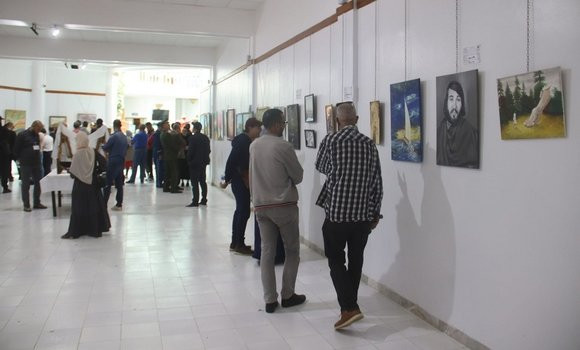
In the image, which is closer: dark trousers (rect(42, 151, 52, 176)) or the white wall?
the white wall

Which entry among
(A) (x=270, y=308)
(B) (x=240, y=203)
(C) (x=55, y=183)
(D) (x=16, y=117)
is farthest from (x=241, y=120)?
(D) (x=16, y=117)

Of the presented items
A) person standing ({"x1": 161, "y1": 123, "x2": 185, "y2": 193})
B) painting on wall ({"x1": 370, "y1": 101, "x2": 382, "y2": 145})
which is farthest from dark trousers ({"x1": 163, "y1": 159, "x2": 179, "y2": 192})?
painting on wall ({"x1": 370, "y1": 101, "x2": 382, "y2": 145})

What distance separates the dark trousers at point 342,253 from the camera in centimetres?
345

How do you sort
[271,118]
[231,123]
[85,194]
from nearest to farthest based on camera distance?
[271,118], [85,194], [231,123]

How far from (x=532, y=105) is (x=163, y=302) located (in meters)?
3.10

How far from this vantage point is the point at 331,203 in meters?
3.44

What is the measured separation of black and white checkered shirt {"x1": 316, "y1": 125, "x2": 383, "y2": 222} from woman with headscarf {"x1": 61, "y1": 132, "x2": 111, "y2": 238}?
400 centimetres

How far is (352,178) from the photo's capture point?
3359mm

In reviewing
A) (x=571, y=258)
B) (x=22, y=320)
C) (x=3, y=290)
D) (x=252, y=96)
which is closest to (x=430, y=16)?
(x=571, y=258)

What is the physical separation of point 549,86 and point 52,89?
61.6 ft

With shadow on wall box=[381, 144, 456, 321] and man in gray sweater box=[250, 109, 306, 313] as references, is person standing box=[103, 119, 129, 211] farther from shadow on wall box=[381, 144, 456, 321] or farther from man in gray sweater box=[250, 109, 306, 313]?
shadow on wall box=[381, 144, 456, 321]

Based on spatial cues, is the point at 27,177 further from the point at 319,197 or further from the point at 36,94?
the point at 36,94

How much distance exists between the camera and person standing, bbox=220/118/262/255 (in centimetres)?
508

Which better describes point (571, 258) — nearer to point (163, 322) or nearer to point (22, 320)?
point (163, 322)
